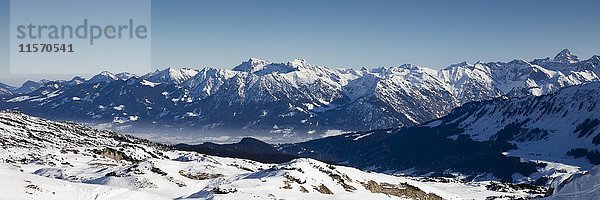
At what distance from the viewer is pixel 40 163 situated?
128m

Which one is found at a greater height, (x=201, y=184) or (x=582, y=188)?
(x=582, y=188)

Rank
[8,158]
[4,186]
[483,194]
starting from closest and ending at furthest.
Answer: [4,186] < [483,194] < [8,158]

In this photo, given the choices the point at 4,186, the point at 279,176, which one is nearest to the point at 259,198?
the point at 279,176

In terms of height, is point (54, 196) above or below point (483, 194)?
above

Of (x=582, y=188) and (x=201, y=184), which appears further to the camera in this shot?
(x=201, y=184)

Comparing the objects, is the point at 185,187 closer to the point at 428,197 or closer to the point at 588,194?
the point at 428,197

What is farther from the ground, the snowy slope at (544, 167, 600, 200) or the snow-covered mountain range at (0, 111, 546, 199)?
the snowy slope at (544, 167, 600, 200)

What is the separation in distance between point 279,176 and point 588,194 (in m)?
53.4

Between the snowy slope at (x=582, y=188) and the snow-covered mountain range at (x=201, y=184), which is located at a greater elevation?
the snowy slope at (x=582, y=188)

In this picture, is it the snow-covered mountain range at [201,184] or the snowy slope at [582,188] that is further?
the snow-covered mountain range at [201,184]

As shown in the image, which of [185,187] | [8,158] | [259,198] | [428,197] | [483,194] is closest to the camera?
[259,198]

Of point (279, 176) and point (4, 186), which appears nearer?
point (4, 186)

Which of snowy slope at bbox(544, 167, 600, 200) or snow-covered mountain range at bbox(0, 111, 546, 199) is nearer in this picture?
snowy slope at bbox(544, 167, 600, 200)

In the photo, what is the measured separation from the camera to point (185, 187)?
279 ft
